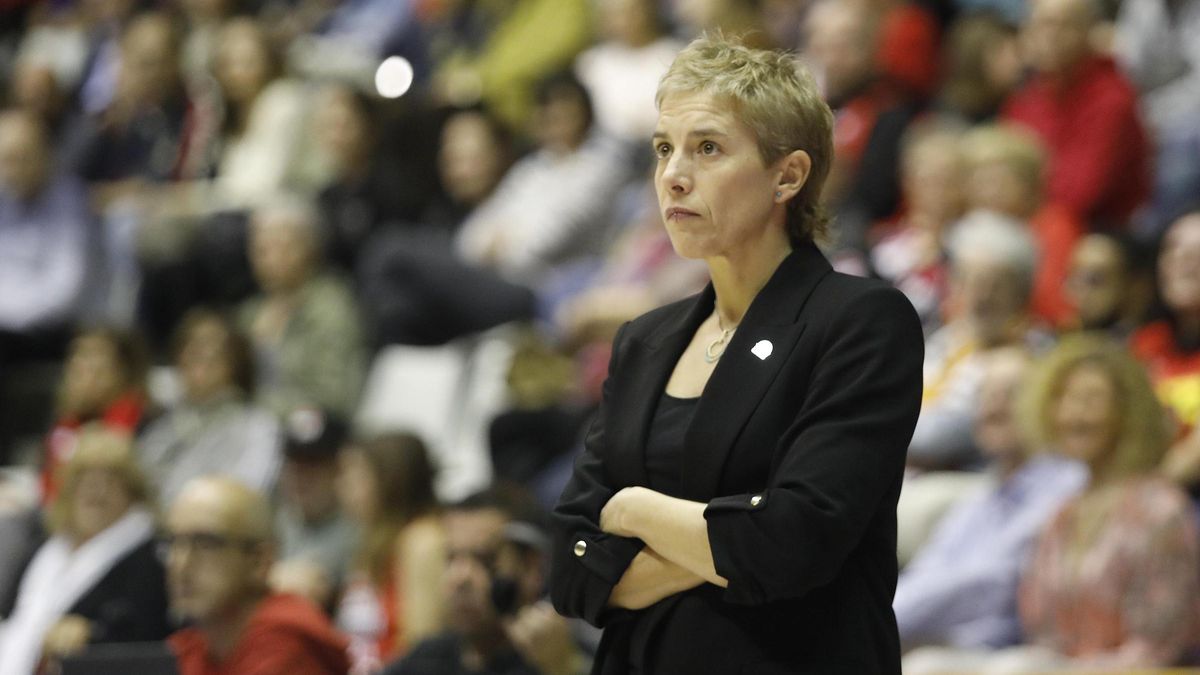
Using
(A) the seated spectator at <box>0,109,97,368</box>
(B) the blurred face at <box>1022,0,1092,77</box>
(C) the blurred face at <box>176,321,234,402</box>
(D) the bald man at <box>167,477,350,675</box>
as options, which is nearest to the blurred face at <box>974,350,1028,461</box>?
(B) the blurred face at <box>1022,0,1092,77</box>

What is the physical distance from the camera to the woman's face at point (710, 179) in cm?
234

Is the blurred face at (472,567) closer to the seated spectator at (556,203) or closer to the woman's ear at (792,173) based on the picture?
the woman's ear at (792,173)

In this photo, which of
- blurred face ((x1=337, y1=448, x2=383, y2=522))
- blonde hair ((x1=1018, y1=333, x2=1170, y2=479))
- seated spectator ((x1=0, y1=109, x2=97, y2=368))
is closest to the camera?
blonde hair ((x1=1018, y1=333, x2=1170, y2=479))

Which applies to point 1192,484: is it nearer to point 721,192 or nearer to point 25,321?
point 721,192

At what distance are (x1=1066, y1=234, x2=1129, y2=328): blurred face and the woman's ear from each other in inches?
142

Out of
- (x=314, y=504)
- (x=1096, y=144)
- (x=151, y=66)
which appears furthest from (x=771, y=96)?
(x=151, y=66)

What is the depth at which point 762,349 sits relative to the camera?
91.7 inches

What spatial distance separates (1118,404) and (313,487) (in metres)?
2.87

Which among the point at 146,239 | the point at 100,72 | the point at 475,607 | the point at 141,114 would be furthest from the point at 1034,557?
the point at 100,72

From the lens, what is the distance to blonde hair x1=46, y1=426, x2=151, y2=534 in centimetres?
547

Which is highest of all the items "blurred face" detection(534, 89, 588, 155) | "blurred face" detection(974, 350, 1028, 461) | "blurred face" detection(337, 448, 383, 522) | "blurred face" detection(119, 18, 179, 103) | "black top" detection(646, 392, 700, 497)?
"blurred face" detection(119, 18, 179, 103)

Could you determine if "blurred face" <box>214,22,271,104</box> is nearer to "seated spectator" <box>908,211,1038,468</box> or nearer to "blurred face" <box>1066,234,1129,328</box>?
"seated spectator" <box>908,211,1038,468</box>

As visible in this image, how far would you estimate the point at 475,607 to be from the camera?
4.17 metres

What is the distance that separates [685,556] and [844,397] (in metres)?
0.28
